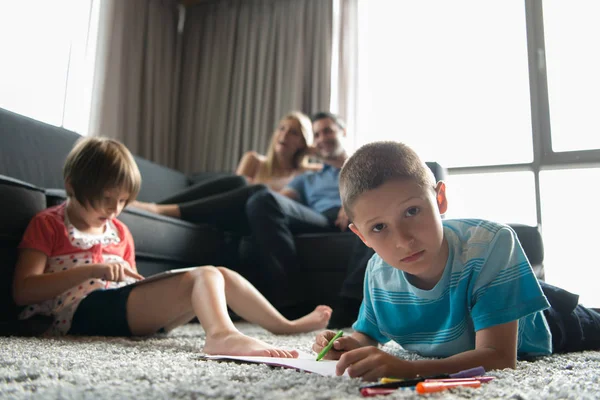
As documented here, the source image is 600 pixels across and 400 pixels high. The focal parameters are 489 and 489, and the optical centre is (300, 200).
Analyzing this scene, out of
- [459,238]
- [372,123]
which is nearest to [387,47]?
[372,123]

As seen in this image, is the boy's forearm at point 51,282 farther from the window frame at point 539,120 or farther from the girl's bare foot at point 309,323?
the window frame at point 539,120

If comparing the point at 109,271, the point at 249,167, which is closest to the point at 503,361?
the point at 109,271

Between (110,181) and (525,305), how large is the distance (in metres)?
0.92

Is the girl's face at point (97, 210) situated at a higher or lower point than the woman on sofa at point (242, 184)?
lower

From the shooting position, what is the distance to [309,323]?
129 centimetres

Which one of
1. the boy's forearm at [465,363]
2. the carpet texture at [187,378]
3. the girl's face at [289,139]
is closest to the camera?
the carpet texture at [187,378]

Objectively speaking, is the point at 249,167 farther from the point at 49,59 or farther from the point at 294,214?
the point at 49,59

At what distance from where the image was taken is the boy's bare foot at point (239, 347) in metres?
0.82

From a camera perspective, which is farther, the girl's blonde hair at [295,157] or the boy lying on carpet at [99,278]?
the girl's blonde hair at [295,157]

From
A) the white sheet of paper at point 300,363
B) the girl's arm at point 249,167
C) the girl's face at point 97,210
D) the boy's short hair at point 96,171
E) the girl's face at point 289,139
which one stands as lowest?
the white sheet of paper at point 300,363

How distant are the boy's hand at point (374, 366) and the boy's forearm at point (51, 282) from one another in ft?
2.23

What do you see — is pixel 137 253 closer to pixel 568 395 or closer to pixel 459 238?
pixel 459 238

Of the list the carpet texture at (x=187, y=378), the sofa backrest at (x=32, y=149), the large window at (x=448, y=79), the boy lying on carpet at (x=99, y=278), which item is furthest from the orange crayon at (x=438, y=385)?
the large window at (x=448, y=79)

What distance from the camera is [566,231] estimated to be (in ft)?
8.88
